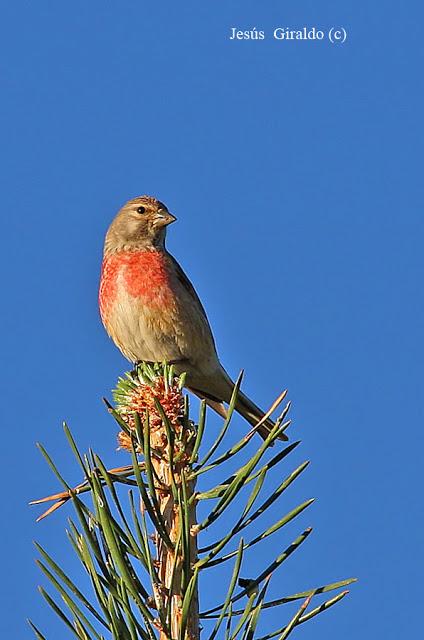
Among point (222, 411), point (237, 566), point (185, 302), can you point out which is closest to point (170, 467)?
point (237, 566)

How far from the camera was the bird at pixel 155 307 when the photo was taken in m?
6.62

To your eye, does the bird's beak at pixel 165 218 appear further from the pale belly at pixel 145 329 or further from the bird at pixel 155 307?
the pale belly at pixel 145 329

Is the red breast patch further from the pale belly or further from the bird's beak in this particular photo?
the bird's beak

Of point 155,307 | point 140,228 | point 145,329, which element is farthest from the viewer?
point 140,228

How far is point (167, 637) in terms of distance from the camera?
2330 mm

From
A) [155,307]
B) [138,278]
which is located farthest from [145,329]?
[138,278]

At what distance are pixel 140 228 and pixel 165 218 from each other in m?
0.21

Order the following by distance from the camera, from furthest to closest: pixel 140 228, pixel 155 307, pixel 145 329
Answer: pixel 140 228
pixel 155 307
pixel 145 329

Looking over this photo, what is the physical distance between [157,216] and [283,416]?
193 inches

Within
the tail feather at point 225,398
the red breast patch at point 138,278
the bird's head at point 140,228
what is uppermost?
the bird's head at point 140,228

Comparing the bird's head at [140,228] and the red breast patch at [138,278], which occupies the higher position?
the bird's head at [140,228]

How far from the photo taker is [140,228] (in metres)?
7.39

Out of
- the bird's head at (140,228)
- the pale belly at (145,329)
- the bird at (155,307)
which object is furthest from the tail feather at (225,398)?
the bird's head at (140,228)

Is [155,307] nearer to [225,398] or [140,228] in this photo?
[140,228]
